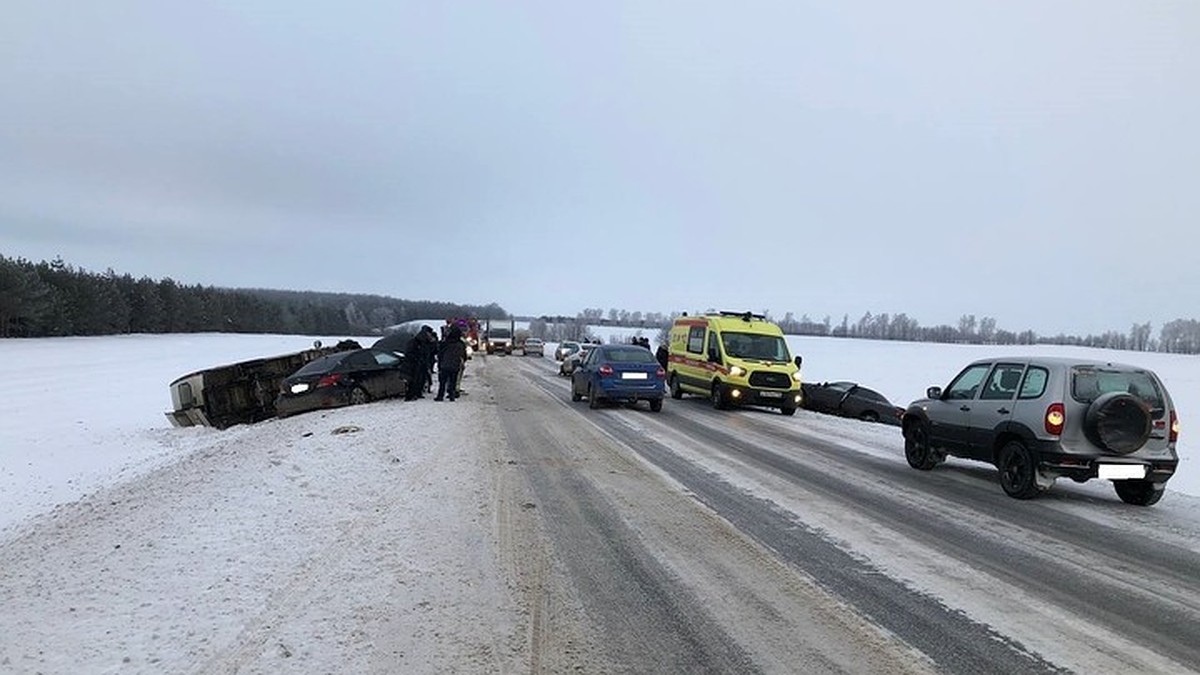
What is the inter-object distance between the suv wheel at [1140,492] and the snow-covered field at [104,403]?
3.91 metres

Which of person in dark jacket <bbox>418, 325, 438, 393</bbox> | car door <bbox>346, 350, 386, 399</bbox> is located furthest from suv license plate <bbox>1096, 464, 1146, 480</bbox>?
car door <bbox>346, 350, 386, 399</bbox>

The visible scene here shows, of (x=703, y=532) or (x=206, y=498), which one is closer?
(x=703, y=532)

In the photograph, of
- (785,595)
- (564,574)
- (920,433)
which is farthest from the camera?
(920,433)

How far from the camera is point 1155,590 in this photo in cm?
566

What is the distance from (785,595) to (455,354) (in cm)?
1489

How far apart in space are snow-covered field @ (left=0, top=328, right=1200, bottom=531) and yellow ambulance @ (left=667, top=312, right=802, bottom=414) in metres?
8.50

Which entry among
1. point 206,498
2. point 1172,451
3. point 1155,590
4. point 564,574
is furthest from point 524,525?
point 1172,451

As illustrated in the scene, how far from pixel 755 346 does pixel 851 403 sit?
4.83 m

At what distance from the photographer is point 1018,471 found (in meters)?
9.12

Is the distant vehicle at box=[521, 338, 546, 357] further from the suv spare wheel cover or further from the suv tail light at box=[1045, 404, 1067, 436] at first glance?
the suv spare wheel cover

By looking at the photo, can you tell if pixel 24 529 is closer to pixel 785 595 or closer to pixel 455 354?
pixel 785 595

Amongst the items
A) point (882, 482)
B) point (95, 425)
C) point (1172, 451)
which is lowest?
point (95, 425)

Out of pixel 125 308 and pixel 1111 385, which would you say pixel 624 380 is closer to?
pixel 1111 385

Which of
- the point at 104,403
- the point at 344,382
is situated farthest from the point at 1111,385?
the point at 104,403
